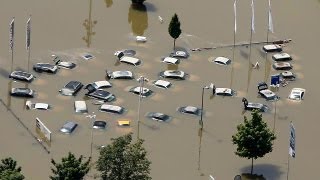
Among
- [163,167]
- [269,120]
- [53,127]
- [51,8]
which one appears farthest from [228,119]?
[51,8]

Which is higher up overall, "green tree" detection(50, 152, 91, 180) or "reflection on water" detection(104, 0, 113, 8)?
"reflection on water" detection(104, 0, 113, 8)

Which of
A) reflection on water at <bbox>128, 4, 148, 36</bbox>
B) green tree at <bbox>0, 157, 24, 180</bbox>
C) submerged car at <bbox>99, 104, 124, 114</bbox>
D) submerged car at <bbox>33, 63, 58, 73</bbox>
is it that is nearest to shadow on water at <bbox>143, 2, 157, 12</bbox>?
reflection on water at <bbox>128, 4, 148, 36</bbox>

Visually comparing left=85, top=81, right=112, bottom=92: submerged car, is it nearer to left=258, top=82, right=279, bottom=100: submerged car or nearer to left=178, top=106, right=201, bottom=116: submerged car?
left=178, top=106, right=201, bottom=116: submerged car

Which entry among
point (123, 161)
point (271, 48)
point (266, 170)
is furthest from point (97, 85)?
point (123, 161)

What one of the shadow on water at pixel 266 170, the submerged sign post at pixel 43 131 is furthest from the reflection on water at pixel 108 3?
the shadow on water at pixel 266 170

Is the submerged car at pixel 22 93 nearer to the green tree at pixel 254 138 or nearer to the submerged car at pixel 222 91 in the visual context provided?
the submerged car at pixel 222 91

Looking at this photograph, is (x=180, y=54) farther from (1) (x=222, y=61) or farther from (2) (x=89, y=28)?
(2) (x=89, y=28)
